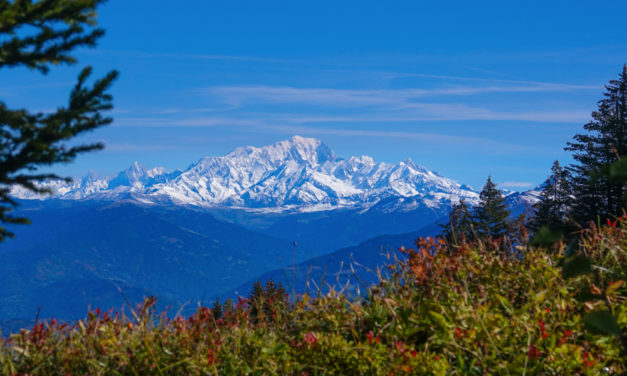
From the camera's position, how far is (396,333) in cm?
507

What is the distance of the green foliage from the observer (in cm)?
445

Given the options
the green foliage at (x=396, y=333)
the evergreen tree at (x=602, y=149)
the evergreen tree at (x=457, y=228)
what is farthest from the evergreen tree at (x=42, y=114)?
the evergreen tree at (x=602, y=149)

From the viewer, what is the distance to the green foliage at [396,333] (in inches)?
175

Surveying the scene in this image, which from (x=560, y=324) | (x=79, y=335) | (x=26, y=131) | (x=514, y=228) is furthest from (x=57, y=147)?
(x=514, y=228)

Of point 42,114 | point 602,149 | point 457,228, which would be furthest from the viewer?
point 602,149

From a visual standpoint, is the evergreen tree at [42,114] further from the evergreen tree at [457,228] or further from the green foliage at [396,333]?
the evergreen tree at [457,228]

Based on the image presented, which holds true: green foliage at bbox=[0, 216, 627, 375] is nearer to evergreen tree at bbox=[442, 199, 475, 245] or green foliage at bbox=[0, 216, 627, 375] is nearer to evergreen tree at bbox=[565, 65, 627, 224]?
evergreen tree at bbox=[442, 199, 475, 245]

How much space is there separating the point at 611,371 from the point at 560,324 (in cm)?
72

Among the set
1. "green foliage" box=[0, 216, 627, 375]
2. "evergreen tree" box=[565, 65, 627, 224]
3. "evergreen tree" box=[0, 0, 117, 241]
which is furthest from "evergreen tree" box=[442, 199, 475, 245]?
"evergreen tree" box=[565, 65, 627, 224]

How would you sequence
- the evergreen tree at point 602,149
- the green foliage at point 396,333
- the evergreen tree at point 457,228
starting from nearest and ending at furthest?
the green foliage at point 396,333, the evergreen tree at point 457,228, the evergreen tree at point 602,149

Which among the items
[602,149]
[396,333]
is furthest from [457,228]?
[602,149]

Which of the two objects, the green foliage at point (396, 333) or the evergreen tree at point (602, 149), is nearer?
the green foliage at point (396, 333)

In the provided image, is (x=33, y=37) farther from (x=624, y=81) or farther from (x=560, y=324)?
(x=624, y=81)

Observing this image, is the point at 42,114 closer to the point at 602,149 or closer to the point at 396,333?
the point at 396,333
